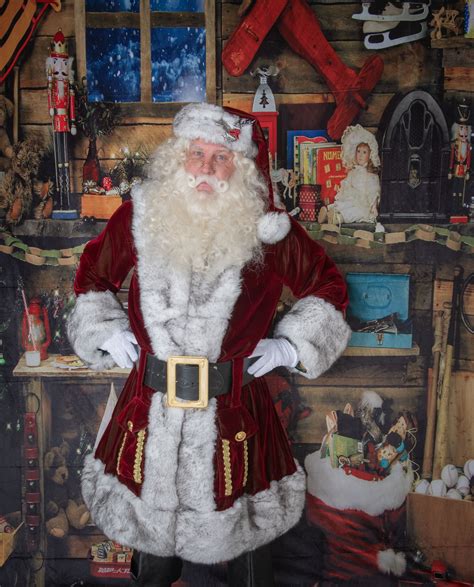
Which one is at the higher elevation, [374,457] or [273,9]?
[273,9]

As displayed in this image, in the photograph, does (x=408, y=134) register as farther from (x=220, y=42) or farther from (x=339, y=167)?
(x=220, y=42)

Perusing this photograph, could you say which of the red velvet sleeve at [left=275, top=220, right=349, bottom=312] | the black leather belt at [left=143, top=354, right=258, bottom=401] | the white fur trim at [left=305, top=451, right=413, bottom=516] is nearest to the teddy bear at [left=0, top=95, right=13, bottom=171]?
the black leather belt at [left=143, top=354, right=258, bottom=401]

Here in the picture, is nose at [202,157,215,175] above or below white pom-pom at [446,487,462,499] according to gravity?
above

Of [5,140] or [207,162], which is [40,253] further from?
[207,162]

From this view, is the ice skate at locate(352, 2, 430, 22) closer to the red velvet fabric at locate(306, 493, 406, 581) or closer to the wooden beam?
the wooden beam

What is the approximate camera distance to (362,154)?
8.43ft

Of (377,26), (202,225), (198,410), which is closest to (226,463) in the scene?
(198,410)

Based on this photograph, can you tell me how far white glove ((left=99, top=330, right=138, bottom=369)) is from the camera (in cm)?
215

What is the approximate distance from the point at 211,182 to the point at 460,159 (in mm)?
1185

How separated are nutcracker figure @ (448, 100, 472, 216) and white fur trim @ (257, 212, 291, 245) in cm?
87

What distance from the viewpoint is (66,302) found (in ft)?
8.79

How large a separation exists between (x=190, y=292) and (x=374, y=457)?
1303mm

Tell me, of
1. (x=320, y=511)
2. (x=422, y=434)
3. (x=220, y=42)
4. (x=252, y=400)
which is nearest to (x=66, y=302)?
(x=252, y=400)

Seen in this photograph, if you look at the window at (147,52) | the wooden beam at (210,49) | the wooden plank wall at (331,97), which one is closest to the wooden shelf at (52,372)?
the wooden plank wall at (331,97)
